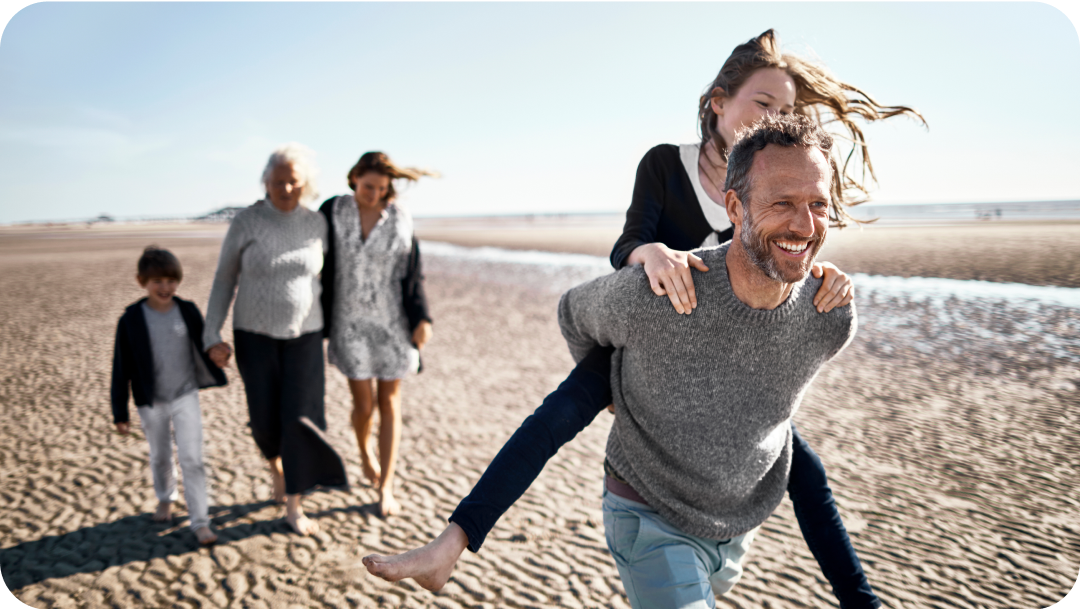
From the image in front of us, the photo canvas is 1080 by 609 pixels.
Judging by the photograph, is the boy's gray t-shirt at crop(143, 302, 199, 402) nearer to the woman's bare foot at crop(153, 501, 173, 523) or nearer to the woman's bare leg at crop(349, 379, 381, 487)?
the woman's bare foot at crop(153, 501, 173, 523)

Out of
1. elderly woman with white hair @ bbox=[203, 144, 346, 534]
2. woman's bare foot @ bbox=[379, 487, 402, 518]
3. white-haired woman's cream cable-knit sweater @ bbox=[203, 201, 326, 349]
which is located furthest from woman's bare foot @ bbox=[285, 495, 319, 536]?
white-haired woman's cream cable-knit sweater @ bbox=[203, 201, 326, 349]

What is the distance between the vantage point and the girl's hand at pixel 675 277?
164 centimetres

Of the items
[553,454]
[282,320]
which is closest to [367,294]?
[282,320]

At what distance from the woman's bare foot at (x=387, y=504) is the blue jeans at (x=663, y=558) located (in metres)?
2.76

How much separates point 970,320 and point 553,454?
11954 millimetres

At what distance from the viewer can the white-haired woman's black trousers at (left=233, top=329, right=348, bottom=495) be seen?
3746mm

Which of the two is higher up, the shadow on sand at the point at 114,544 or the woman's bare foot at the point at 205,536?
the woman's bare foot at the point at 205,536

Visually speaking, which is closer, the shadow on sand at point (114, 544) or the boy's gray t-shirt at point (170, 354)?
the shadow on sand at point (114, 544)

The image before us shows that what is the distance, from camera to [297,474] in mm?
3844

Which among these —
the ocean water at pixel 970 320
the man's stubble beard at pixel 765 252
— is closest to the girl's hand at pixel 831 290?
the man's stubble beard at pixel 765 252

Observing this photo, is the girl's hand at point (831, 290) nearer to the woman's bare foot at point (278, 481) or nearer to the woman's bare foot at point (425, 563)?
the woman's bare foot at point (425, 563)

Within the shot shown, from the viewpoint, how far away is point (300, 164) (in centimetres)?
386

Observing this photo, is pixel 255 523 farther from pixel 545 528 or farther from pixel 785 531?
pixel 785 531

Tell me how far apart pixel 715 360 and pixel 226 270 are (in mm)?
3412
